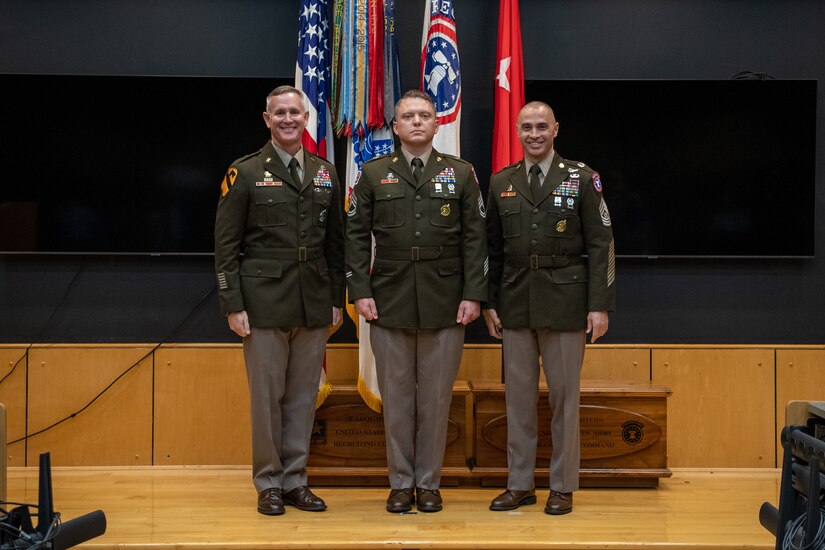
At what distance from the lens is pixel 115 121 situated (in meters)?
3.91

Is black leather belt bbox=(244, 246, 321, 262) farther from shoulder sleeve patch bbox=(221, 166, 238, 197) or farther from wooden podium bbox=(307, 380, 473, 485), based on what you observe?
wooden podium bbox=(307, 380, 473, 485)

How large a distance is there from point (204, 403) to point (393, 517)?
135 cm

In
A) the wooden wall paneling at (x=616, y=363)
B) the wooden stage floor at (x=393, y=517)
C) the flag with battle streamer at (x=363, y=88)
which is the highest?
the flag with battle streamer at (x=363, y=88)

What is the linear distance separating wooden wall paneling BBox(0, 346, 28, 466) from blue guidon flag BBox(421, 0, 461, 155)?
224 centimetres

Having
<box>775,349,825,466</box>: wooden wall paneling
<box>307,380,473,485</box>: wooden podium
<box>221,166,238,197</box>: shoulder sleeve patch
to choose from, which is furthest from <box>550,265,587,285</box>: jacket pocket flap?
<box>775,349,825,466</box>: wooden wall paneling

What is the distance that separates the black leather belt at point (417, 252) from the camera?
3.05m

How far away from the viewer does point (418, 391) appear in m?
3.14

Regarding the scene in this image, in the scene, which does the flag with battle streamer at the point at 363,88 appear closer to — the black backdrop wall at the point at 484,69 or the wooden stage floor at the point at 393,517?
the black backdrop wall at the point at 484,69

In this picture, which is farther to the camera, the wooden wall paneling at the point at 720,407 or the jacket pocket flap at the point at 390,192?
the wooden wall paneling at the point at 720,407

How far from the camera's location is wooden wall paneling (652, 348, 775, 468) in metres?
3.96

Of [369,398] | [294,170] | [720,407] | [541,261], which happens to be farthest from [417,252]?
[720,407]

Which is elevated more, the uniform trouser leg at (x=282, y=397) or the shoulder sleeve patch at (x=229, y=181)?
the shoulder sleeve patch at (x=229, y=181)

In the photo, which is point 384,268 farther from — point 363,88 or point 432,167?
point 363,88

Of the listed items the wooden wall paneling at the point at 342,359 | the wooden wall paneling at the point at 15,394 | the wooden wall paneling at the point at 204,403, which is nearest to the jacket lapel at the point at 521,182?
the wooden wall paneling at the point at 342,359
